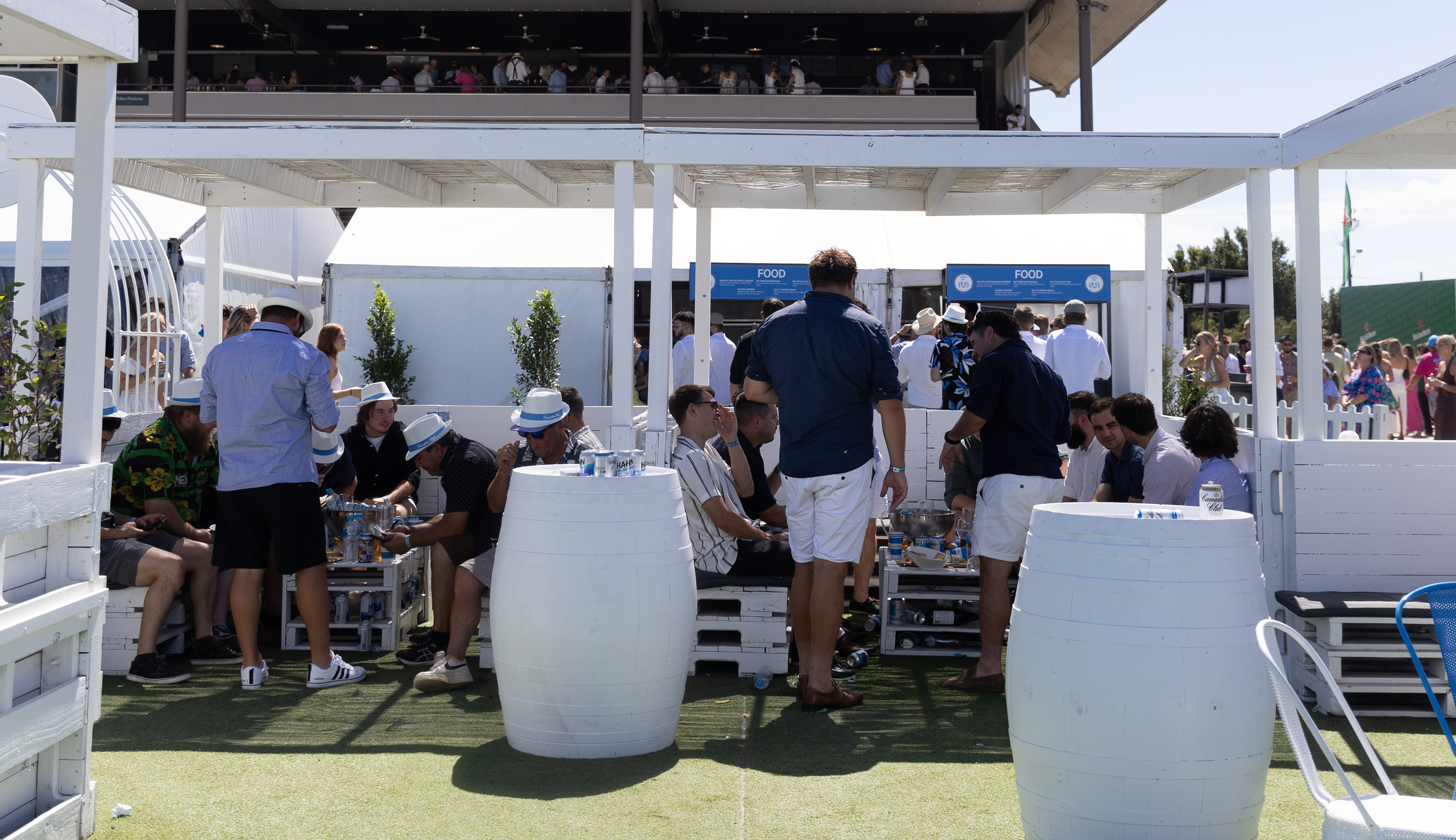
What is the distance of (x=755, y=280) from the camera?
13977mm

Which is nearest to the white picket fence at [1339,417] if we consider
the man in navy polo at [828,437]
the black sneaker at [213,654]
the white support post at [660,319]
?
the man in navy polo at [828,437]

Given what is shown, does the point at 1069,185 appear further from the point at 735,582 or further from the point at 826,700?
the point at 826,700

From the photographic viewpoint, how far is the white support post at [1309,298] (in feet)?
16.7

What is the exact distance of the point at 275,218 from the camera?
47.8 ft

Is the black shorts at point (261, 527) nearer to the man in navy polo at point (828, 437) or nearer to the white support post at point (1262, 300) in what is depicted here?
the man in navy polo at point (828, 437)

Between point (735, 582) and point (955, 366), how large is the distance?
2.66 metres

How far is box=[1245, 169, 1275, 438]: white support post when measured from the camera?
532 centimetres

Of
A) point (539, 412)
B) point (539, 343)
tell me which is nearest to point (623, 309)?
point (539, 412)

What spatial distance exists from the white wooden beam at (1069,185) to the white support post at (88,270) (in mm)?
4137

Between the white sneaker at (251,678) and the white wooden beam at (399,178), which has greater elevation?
the white wooden beam at (399,178)

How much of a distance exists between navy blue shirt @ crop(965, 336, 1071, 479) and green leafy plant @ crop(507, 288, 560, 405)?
9323 mm

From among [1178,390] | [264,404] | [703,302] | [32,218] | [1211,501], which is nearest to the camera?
[1211,501]

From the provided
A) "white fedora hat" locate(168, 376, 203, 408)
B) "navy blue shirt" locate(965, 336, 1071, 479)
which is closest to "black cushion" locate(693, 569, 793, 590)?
"navy blue shirt" locate(965, 336, 1071, 479)

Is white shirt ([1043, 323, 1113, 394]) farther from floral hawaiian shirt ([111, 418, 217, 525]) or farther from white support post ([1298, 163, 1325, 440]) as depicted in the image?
floral hawaiian shirt ([111, 418, 217, 525])
